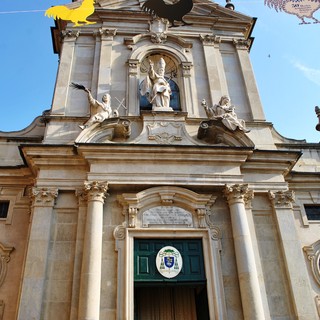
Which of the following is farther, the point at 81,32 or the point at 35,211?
the point at 81,32

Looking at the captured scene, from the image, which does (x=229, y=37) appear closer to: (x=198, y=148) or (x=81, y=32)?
(x=81, y=32)

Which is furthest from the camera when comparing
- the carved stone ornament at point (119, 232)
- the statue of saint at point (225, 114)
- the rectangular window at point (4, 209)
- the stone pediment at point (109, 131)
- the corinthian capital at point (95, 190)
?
the statue of saint at point (225, 114)

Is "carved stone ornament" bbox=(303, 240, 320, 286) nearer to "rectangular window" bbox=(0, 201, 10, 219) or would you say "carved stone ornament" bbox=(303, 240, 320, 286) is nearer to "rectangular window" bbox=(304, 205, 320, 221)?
"rectangular window" bbox=(304, 205, 320, 221)

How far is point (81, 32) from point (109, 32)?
131 cm

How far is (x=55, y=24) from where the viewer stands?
17.9m

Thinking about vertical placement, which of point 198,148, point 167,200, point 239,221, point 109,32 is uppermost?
point 109,32

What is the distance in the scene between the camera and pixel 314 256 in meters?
12.3

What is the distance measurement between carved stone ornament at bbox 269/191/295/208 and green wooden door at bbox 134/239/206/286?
298 centimetres

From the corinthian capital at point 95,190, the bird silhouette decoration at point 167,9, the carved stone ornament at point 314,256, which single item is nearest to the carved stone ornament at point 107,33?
the bird silhouette decoration at point 167,9

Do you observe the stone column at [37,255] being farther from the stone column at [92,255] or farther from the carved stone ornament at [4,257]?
the carved stone ornament at [4,257]

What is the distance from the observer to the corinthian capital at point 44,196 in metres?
11.3

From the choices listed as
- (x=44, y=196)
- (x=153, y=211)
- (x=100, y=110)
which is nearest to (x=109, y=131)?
(x=100, y=110)

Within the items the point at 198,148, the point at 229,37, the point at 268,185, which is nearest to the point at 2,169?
the point at 198,148

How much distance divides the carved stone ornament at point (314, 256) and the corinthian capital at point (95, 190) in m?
7.02
